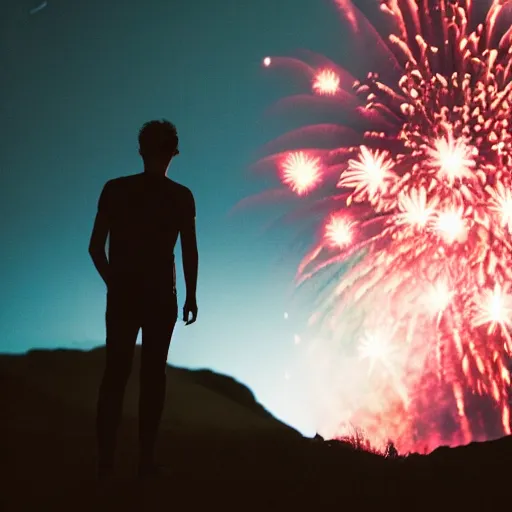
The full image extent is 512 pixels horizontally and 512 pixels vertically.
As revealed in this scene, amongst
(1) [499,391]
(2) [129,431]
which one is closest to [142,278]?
(2) [129,431]

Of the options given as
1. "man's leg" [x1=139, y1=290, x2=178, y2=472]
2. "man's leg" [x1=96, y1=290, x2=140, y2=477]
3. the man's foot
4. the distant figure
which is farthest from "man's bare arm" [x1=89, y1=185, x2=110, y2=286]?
the man's foot

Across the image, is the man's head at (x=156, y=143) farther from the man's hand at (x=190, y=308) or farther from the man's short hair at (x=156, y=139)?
the man's hand at (x=190, y=308)

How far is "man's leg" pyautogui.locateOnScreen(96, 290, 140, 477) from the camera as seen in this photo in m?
2.57

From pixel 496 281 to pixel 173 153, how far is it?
917cm

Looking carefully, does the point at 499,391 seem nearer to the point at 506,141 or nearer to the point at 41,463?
the point at 506,141

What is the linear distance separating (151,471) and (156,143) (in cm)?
184

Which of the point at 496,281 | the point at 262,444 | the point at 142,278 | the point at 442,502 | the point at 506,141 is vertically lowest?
the point at 442,502

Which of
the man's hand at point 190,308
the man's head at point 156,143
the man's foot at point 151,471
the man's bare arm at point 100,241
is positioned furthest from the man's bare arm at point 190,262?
the man's foot at point 151,471

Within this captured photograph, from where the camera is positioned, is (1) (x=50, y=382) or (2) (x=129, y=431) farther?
(1) (x=50, y=382)

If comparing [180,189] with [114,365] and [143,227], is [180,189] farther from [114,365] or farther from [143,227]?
[114,365]

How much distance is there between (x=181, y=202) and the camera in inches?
112

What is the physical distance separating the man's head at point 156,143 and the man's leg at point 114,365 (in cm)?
80

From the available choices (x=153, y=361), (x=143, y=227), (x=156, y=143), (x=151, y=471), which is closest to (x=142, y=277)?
(x=143, y=227)

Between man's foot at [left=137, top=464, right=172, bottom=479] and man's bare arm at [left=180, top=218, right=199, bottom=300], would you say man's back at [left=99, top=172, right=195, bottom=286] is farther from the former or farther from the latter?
man's foot at [left=137, top=464, right=172, bottom=479]
